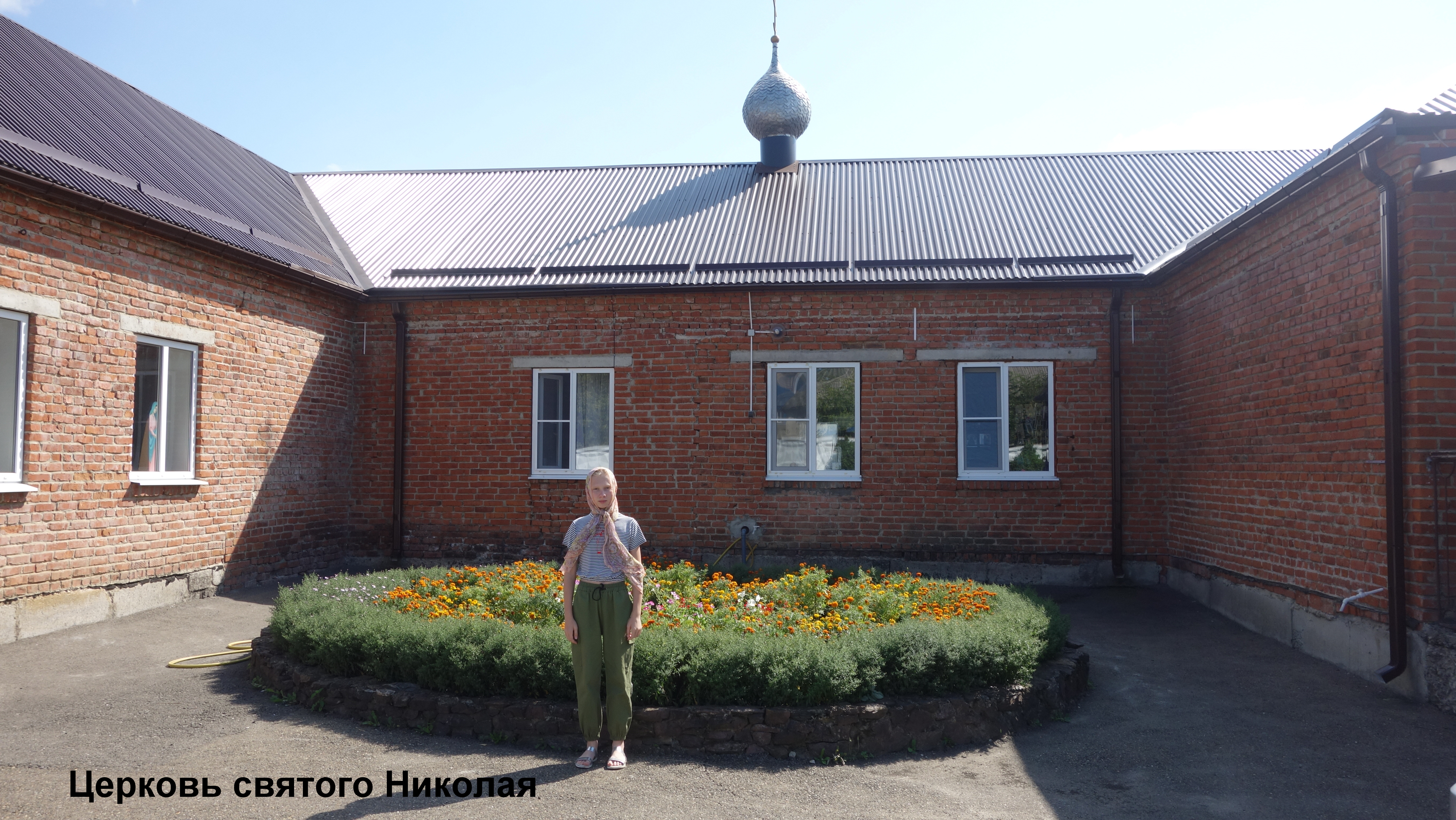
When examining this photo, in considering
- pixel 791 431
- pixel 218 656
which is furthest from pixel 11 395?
pixel 791 431

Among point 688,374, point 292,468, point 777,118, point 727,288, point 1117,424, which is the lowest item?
point 292,468

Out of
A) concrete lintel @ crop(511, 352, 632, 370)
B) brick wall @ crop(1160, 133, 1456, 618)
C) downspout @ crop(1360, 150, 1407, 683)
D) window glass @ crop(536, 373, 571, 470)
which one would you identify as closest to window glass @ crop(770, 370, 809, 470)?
concrete lintel @ crop(511, 352, 632, 370)

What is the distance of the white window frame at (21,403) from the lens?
7.68 metres

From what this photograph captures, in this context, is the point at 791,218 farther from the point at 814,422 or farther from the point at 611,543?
the point at 611,543

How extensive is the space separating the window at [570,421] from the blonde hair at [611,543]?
6804 millimetres

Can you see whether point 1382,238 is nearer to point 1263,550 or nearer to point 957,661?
point 1263,550

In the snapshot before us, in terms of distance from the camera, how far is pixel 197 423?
9672 millimetres

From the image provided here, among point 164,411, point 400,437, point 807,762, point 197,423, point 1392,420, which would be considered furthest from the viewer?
point 400,437

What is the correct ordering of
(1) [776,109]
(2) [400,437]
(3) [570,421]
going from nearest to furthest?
1. (3) [570,421]
2. (2) [400,437]
3. (1) [776,109]

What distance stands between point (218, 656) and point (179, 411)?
353 cm

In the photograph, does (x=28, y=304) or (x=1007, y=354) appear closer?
(x=28, y=304)

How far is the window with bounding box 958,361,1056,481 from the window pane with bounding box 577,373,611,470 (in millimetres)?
4716

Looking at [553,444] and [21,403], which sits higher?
[21,403]

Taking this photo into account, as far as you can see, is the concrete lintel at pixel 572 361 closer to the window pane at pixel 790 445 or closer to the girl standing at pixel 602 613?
the window pane at pixel 790 445
